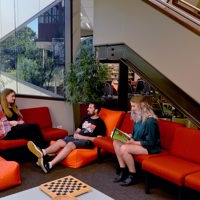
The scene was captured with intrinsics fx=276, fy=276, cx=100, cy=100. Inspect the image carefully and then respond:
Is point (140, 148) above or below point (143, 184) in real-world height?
above

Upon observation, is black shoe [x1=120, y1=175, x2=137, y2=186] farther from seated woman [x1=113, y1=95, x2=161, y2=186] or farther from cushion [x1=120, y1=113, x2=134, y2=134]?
cushion [x1=120, y1=113, x2=134, y2=134]

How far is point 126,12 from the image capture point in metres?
4.71

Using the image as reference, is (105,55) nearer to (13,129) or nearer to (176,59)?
(176,59)

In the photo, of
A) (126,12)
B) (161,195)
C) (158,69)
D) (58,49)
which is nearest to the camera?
(161,195)

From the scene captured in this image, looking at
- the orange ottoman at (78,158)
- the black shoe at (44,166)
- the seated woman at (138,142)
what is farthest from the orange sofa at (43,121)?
the seated woman at (138,142)

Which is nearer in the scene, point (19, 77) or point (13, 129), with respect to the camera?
point (13, 129)

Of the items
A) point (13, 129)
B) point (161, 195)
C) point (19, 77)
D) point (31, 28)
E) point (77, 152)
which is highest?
point (31, 28)

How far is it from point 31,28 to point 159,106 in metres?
3.33

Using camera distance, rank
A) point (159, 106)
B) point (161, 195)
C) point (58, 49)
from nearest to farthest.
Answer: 1. point (161, 195)
2. point (58, 49)
3. point (159, 106)

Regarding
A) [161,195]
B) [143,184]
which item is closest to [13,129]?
[143,184]

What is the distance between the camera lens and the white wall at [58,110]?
557 cm

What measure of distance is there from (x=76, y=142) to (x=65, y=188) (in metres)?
1.65

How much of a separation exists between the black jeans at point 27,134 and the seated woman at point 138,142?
4.61ft

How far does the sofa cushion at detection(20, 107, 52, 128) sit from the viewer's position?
5.02 meters
